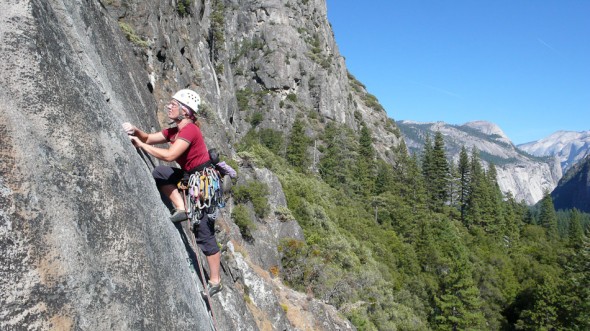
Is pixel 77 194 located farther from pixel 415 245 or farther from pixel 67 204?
pixel 415 245

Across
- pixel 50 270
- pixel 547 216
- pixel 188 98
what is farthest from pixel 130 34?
pixel 547 216

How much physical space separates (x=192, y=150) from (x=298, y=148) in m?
57.9

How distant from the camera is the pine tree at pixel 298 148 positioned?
60.7 metres

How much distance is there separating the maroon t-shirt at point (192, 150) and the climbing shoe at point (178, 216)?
1.92 ft

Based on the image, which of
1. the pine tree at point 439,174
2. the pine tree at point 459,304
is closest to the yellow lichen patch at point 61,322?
the pine tree at point 459,304

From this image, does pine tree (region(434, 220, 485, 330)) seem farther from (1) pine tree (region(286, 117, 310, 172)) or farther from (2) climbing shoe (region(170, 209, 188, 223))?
(2) climbing shoe (region(170, 209, 188, 223))

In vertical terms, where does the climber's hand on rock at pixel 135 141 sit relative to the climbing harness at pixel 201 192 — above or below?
above

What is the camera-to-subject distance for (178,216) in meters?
5.24

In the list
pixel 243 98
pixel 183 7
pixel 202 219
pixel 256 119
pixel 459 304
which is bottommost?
pixel 459 304

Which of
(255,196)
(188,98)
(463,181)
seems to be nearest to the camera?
(188,98)

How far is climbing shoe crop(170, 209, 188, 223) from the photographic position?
5.19 meters

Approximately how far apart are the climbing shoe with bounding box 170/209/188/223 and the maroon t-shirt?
0.59 metres

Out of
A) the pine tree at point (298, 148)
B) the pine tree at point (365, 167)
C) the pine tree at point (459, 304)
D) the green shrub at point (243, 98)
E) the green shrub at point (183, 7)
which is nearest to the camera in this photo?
the green shrub at point (183, 7)

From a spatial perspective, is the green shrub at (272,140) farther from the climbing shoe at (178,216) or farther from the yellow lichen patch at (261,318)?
the climbing shoe at (178,216)
